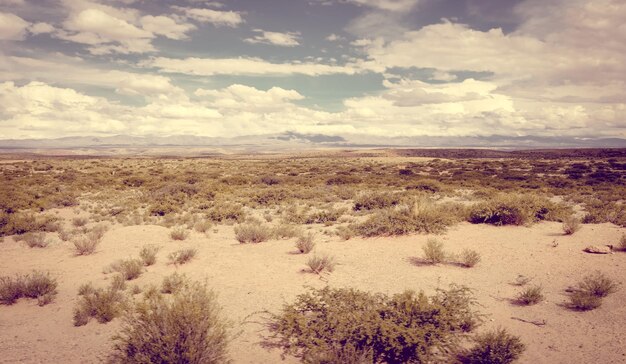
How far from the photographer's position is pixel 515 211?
13508 millimetres

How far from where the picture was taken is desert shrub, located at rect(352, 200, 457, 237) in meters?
12.5

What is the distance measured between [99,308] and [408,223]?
9.74 metres

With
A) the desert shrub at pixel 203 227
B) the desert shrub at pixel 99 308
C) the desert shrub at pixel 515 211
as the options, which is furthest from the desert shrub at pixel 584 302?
the desert shrub at pixel 203 227

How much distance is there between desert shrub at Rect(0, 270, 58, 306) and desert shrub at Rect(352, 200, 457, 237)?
9.20 metres

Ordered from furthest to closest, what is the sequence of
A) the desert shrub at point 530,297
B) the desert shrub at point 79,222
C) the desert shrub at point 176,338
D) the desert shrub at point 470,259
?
the desert shrub at point 79,222 < the desert shrub at point 470,259 < the desert shrub at point 530,297 < the desert shrub at point 176,338

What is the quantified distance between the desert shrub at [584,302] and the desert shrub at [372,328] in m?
2.17

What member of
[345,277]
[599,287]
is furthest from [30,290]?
[599,287]

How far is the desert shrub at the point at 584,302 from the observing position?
663 centimetres

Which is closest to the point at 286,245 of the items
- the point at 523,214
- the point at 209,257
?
the point at 209,257

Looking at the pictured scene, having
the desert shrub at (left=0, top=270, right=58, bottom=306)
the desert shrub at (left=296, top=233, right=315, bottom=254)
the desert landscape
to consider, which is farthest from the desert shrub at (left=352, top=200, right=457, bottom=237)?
A: the desert shrub at (left=0, top=270, right=58, bottom=306)

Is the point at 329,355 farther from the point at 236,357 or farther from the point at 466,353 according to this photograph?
the point at 466,353

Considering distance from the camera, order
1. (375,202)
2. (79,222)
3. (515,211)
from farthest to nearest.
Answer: (375,202) → (79,222) → (515,211)

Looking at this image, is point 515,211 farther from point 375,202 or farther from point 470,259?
point 375,202

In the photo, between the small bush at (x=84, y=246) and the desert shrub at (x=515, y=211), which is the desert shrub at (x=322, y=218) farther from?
the small bush at (x=84, y=246)
